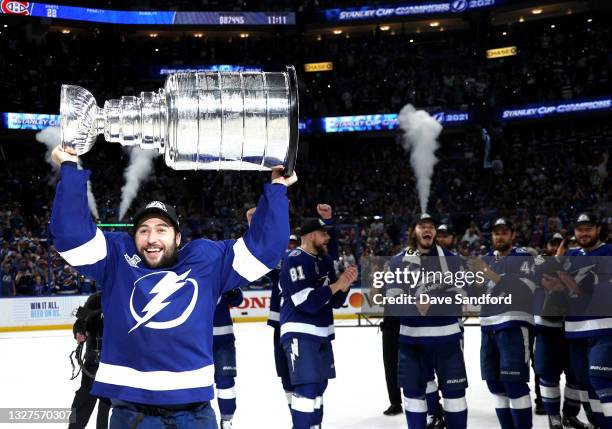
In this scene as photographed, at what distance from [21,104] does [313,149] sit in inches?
439

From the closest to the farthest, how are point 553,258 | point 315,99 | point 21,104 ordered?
1. point 553,258
2. point 21,104
3. point 315,99

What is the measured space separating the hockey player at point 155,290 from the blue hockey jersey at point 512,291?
323cm

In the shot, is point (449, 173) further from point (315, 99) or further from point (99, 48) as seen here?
point (99, 48)

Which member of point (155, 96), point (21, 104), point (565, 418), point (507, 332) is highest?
point (21, 104)

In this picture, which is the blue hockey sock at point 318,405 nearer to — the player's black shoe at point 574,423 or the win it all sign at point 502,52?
the player's black shoe at point 574,423

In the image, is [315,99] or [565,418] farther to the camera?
[315,99]

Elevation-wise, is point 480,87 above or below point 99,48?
below

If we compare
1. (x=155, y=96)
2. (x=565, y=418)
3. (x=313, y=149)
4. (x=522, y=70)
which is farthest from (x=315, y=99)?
(x=155, y=96)

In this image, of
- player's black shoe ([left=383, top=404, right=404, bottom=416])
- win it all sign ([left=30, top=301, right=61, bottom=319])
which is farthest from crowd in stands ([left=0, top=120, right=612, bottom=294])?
player's black shoe ([left=383, top=404, right=404, bottom=416])

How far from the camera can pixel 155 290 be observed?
290cm

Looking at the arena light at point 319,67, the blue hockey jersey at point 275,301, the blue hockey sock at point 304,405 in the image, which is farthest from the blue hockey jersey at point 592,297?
the arena light at point 319,67

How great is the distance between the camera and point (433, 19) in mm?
31031

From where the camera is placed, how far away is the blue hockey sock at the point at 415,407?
5652mm

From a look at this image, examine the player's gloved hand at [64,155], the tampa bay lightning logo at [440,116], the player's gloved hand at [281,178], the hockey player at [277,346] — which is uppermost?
the tampa bay lightning logo at [440,116]
